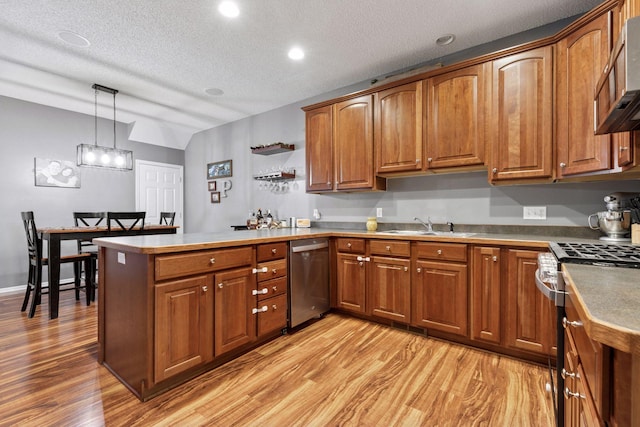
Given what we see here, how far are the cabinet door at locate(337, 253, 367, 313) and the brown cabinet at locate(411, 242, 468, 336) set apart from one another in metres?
0.50

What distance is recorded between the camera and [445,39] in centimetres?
276

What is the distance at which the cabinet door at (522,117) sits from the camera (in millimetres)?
2232

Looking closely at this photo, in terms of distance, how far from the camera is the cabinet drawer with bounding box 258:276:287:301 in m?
2.40

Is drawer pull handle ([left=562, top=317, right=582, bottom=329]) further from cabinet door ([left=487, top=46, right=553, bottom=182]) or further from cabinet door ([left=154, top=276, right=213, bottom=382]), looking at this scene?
cabinet door ([left=154, top=276, right=213, bottom=382])

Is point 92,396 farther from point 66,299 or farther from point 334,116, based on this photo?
point 334,116

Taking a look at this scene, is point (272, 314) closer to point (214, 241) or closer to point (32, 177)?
point (214, 241)

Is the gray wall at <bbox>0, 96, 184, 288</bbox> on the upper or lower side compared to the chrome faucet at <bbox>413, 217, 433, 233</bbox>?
upper

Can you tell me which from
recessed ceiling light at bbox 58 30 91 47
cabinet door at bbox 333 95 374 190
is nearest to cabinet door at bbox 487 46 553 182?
cabinet door at bbox 333 95 374 190

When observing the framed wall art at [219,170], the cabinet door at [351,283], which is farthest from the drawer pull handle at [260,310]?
the framed wall art at [219,170]

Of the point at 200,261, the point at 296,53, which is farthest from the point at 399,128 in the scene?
the point at 200,261

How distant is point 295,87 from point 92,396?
3.50 meters

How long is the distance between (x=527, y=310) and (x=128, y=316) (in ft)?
8.74

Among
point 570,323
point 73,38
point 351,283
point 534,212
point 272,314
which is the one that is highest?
point 73,38

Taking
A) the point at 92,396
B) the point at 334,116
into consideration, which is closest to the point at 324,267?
the point at 334,116
